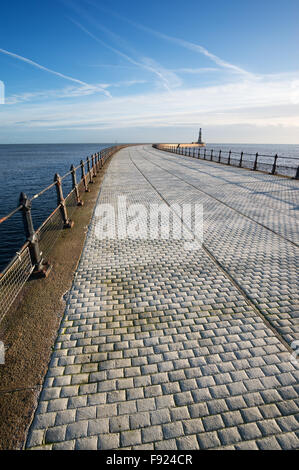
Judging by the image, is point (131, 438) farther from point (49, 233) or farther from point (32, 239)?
point (49, 233)

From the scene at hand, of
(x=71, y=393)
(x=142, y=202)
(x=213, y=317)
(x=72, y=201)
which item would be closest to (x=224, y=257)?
(x=213, y=317)

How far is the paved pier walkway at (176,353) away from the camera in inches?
80.1

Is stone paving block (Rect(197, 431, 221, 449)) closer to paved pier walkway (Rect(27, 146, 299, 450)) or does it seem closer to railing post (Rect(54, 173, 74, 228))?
paved pier walkway (Rect(27, 146, 299, 450))

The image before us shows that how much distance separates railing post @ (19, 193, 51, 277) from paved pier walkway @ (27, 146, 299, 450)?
2.26 ft

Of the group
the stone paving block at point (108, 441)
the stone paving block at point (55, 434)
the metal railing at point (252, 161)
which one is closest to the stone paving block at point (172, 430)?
the stone paving block at point (108, 441)

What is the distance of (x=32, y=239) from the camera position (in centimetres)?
404

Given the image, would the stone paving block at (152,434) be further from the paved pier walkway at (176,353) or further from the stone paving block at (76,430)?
the stone paving block at (76,430)

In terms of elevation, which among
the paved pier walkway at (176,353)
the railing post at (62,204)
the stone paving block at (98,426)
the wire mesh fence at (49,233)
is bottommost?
the stone paving block at (98,426)

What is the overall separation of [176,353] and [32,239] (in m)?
2.89

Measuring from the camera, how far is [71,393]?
91.8 inches

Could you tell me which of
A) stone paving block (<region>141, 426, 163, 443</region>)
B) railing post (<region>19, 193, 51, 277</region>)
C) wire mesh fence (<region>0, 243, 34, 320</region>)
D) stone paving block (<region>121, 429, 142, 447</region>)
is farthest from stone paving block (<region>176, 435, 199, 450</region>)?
railing post (<region>19, 193, 51, 277</region>)

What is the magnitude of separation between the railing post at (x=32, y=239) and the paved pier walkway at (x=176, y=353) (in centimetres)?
69

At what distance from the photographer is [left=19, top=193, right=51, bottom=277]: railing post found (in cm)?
376

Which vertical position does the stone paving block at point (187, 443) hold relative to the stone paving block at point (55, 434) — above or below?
above
